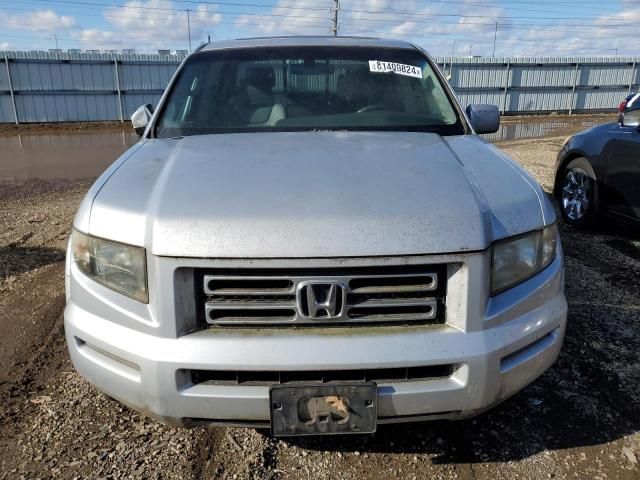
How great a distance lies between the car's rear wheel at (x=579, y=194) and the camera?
5.78 metres

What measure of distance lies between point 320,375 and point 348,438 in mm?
780

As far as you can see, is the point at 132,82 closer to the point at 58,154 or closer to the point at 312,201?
the point at 58,154

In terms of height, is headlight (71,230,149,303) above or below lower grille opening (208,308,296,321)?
above

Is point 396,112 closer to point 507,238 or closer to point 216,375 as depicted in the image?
point 507,238

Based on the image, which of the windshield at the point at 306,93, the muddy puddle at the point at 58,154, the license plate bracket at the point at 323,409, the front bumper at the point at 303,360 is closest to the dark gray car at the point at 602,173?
the windshield at the point at 306,93

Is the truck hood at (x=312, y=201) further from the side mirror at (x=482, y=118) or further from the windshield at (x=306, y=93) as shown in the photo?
the side mirror at (x=482, y=118)

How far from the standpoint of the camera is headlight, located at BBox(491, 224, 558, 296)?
2123 mm

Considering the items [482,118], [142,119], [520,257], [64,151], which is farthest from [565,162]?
[64,151]

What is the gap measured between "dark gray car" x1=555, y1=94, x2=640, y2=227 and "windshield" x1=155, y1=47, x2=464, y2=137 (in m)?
2.66

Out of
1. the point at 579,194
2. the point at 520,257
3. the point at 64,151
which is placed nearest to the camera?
the point at 520,257

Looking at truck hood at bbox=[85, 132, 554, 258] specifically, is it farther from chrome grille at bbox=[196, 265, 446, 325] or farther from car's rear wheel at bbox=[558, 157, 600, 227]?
car's rear wheel at bbox=[558, 157, 600, 227]

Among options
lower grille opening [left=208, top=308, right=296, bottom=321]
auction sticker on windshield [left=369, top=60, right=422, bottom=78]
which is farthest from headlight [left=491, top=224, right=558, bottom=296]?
auction sticker on windshield [left=369, top=60, right=422, bottom=78]

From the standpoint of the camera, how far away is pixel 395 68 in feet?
11.8

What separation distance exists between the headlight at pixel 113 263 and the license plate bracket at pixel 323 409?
2.07 ft
